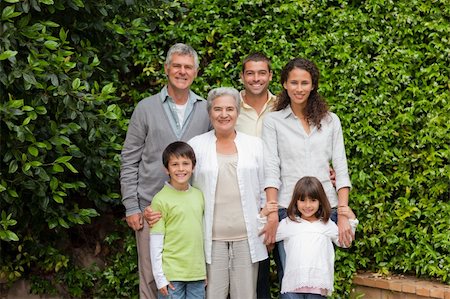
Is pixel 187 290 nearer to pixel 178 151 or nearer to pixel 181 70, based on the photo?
pixel 178 151

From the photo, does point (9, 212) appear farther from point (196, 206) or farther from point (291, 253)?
point (291, 253)

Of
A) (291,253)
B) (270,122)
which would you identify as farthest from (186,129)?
(291,253)

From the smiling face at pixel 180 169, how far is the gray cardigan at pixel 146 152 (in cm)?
24

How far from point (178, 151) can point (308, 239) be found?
865 mm

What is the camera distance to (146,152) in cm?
414

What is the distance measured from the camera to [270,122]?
4012 mm

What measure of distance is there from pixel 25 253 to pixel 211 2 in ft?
8.35

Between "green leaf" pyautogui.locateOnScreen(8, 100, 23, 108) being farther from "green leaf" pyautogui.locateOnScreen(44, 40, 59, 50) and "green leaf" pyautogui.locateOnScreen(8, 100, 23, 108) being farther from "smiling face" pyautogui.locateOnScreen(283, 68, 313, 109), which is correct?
"smiling face" pyautogui.locateOnScreen(283, 68, 313, 109)

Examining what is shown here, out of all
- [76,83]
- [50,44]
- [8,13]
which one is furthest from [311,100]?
[8,13]

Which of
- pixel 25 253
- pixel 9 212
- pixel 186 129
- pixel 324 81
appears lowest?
pixel 25 253

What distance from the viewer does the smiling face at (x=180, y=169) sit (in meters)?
3.86

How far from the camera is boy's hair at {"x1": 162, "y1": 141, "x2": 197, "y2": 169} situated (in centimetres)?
386

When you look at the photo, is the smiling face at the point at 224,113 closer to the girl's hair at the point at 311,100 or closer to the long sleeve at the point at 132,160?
the girl's hair at the point at 311,100

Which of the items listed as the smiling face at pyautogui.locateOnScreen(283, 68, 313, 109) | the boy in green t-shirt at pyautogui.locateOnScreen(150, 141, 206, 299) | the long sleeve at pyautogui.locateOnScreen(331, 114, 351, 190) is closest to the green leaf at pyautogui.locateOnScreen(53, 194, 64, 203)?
the boy in green t-shirt at pyautogui.locateOnScreen(150, 141, 206, 299)
